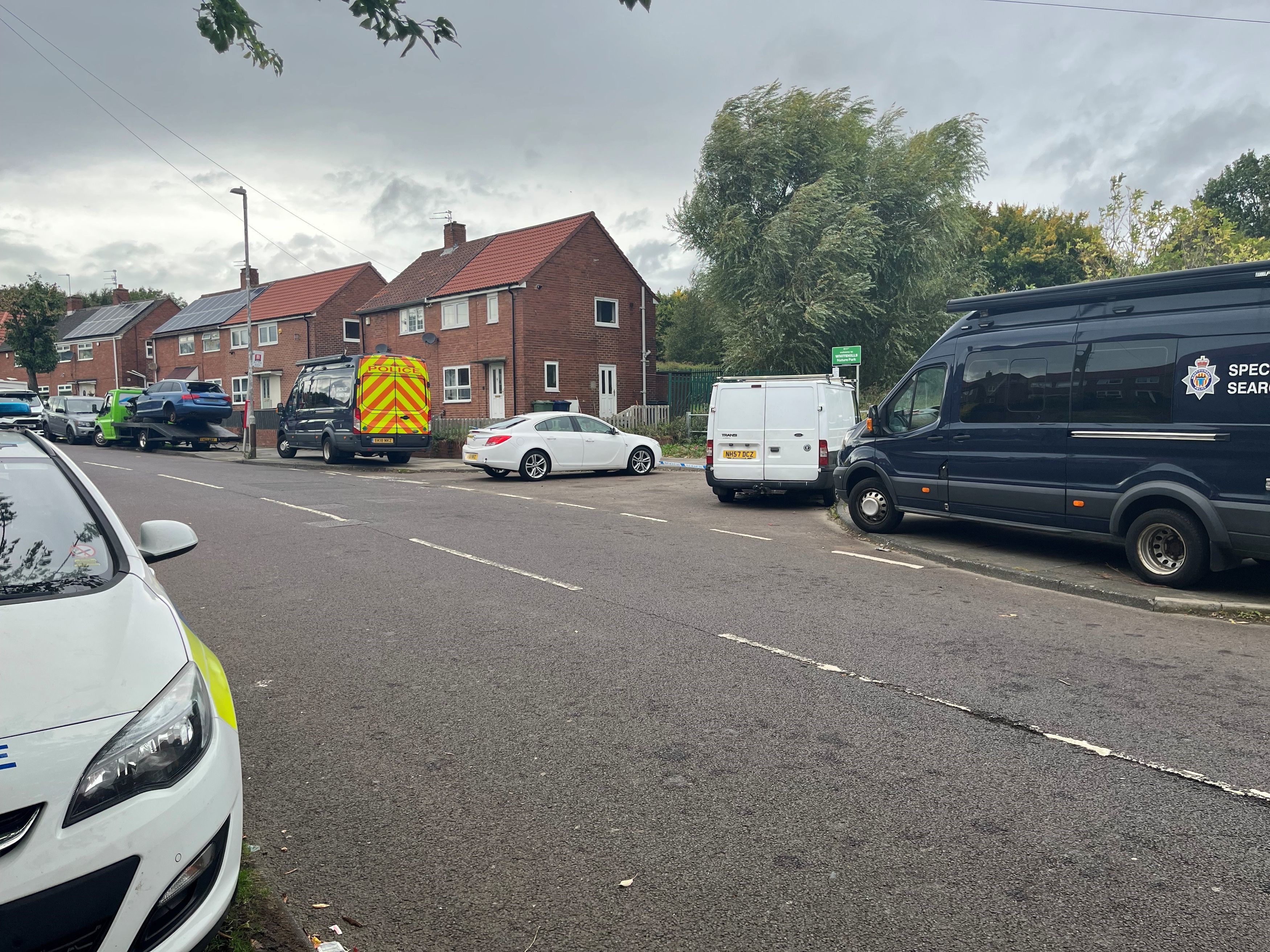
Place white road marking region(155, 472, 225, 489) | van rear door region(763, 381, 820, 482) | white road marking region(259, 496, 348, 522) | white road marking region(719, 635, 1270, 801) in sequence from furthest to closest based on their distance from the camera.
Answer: white road marking region(155, 472, 225, 489), van rear door region(763, 381, 820, 482), white road marking region(259, 496, 348, 522), white road marking region(719, 635, 1270, 801)

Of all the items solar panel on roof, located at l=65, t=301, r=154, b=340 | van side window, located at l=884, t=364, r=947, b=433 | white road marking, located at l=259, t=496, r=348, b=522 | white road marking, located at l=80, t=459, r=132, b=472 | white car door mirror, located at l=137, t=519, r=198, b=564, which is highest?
solar panel on roof, located at l=65, t=301, r=154, b=340

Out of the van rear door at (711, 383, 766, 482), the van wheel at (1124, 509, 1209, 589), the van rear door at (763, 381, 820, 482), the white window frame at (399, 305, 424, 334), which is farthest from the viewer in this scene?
the white window frame at (399, 305, 424, 334)

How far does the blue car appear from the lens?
104 feet

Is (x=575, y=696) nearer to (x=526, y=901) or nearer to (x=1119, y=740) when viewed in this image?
(x=526, y=901)

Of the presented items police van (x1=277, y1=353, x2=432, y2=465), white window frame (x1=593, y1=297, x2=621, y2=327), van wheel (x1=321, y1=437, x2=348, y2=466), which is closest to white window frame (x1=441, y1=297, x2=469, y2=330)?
white window frame (x1=593, y1=297, x2=621, y2=327)

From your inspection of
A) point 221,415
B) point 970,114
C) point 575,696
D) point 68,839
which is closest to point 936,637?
point 575,696

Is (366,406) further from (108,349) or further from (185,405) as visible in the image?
(108,349)

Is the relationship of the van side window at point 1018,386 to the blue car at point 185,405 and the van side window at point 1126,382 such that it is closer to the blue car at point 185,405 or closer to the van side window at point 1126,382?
the van side window at point 1126,382

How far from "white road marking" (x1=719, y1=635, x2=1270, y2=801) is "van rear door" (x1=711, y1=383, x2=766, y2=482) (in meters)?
8.35

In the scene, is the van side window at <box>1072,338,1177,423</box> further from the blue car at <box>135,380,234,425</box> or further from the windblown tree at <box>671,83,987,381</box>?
the blue car at <box>135,380,234,425</box>

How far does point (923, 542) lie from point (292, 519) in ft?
27.3

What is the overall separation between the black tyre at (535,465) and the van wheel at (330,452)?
7.87 meters

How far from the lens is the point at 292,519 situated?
12.8 m

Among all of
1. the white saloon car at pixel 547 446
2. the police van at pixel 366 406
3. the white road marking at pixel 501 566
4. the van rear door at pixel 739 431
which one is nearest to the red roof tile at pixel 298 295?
the police van at pixel 366 406
